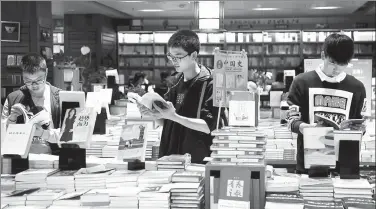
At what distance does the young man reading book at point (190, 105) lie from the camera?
10.7 ft

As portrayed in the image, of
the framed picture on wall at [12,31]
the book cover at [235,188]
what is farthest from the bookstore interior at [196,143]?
the framed picture on wall at [12,31]

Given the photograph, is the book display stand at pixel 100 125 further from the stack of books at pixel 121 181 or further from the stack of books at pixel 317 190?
the stack of books at pixel 317 190

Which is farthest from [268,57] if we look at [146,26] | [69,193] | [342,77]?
[69,193]

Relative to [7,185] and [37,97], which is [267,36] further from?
[7,185]

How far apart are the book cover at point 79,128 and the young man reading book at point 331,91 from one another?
1.16 m

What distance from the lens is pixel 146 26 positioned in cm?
1535

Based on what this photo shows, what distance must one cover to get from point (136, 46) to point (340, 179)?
44.0 feet

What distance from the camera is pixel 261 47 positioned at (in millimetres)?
15141

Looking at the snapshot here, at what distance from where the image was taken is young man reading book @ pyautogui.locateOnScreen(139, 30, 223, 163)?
3.26m

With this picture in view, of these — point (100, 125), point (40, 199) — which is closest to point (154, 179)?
point (40, 199)

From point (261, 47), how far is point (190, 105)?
39.7ft

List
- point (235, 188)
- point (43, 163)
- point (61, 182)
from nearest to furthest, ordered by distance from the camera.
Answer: point (235, 188) → point (61, 182) → point (43, 163)

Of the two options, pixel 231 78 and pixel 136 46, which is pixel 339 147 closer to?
pixel 231 78

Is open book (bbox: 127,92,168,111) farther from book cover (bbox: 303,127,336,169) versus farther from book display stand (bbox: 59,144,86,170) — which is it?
book cover (bbox: 303,127,336,169)
